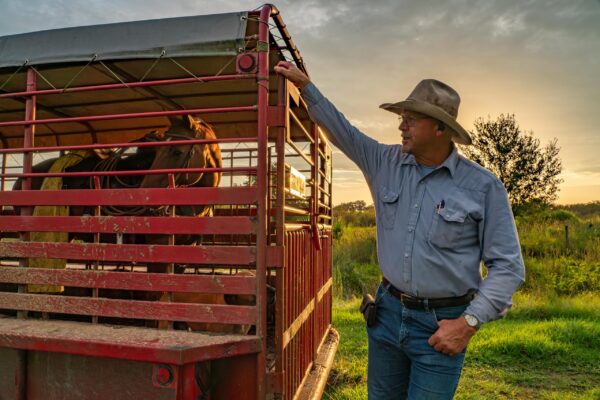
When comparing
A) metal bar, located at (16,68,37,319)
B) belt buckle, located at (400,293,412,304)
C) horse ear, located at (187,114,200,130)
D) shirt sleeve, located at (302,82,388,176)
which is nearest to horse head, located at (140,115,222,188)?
horse ear, located at (187,114,200,130)

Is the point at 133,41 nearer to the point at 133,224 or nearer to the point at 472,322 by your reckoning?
the point at 133,224

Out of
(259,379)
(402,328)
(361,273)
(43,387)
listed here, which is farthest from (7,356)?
(361,273)

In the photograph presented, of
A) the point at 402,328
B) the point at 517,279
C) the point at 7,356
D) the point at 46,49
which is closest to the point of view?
the point at 517,279

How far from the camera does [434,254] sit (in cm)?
244

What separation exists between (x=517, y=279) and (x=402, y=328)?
628mm

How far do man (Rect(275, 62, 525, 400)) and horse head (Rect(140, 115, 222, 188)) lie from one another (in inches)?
83.0

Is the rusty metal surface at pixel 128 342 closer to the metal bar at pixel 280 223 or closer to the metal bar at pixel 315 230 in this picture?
the metal bar at pixel 280 223

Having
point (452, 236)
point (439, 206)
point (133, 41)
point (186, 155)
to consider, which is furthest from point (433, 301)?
point (186, 155)

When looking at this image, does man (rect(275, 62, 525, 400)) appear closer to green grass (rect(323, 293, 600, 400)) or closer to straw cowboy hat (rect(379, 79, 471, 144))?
straw cowboy hat (rect(379, 79, 471, 144))

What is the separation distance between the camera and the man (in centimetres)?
234

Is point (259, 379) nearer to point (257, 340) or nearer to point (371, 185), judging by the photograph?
point (257, 340)

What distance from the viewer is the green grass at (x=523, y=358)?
5.23 m

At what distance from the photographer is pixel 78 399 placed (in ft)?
9.39

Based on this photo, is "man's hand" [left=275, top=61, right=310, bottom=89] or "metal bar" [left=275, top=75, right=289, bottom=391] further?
"metal bar" [left=275, top=75, right=289, bottom=391]
